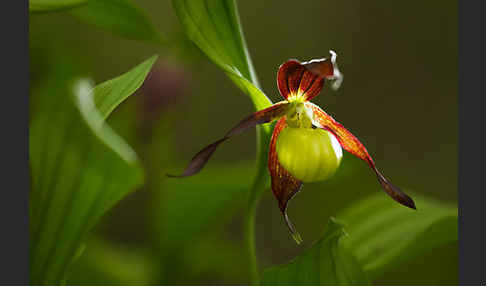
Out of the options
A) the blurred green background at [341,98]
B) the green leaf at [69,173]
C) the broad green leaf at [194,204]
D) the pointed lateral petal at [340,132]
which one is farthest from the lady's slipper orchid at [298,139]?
the blurred green background at [341,98]

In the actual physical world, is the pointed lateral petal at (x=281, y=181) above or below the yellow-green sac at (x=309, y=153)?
below

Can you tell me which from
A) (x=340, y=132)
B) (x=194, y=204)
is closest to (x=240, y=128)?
(x=340, y=132)

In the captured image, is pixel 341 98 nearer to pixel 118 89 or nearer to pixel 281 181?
pixel 281 181

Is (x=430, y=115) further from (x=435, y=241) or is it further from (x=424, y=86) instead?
(x=435, y=241)

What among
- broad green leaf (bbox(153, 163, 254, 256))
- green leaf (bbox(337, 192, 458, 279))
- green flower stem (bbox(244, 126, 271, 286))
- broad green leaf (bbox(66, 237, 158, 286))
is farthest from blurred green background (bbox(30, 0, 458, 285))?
green flower stem (bbox(244, 126, 271, 286))

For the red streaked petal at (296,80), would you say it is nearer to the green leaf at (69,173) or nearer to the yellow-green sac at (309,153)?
A: the yellow-green sac at (309,153)

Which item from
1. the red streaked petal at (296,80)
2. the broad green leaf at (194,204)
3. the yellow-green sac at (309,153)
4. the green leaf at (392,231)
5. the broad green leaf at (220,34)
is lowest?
the broad green leaf at (194,204)
